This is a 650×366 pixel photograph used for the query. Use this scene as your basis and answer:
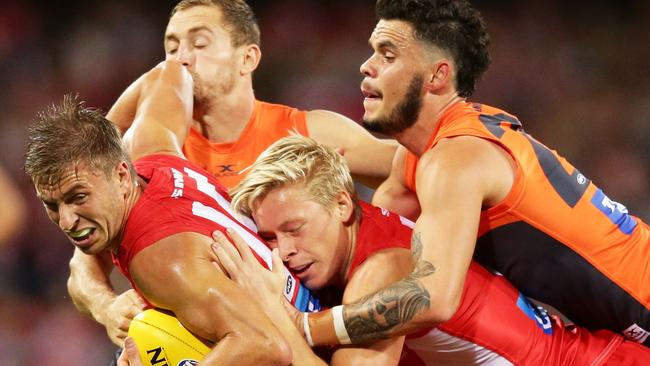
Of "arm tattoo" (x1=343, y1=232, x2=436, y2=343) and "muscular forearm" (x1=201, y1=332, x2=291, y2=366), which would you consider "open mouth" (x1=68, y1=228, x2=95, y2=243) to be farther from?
"arm tattoo" (x1=343, y1=232, x2=436, y2=343)

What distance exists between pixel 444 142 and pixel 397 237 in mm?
358

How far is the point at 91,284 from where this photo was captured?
3.84 m

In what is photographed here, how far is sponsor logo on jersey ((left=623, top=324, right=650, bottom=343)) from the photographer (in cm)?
321

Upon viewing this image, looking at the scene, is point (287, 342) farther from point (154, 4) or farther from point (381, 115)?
point (154, 4)

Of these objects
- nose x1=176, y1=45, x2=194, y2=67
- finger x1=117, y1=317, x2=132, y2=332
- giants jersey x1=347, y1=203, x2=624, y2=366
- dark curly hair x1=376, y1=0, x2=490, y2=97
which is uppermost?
dark curly hair x1=376, y1=0, x2=490, y2=97

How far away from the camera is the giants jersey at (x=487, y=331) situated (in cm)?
305

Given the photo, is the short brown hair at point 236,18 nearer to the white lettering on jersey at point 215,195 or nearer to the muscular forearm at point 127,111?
the muscular forearm at point 127,111

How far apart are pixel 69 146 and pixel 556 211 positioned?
5.35 ft

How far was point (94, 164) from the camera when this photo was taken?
9.30 ft

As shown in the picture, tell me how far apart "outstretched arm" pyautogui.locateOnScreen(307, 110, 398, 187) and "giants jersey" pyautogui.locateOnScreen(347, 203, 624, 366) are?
1159 mm

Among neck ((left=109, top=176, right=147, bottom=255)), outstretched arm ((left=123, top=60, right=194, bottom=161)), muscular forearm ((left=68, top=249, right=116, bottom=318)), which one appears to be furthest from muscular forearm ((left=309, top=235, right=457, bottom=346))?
muscular forearm ((left=68, top=249, right=116, bottom=318))

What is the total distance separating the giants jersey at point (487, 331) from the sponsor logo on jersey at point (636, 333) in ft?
0.09

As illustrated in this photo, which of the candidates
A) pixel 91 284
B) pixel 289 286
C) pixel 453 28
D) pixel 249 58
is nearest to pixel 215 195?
pixel 289 286

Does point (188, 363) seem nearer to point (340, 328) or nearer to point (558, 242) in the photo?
point (340, 328)
